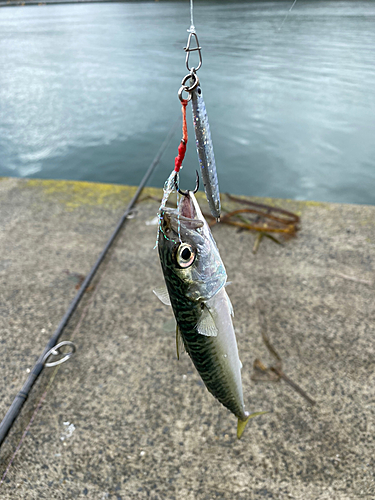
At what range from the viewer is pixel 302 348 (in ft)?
9.86

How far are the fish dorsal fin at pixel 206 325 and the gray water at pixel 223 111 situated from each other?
6.01m

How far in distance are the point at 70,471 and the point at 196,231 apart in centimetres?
209

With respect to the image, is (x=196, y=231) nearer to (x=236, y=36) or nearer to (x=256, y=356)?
(x=256, y=356)

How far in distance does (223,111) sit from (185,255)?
1106 centimetres

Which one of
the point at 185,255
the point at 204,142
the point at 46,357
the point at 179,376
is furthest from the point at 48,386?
the point at 204,142

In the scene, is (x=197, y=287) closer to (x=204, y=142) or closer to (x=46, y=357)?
(x=204, y=142)

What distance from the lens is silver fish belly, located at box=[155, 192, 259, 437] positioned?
4.05 ft

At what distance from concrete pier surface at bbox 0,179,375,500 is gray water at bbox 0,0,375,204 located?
11.2ft

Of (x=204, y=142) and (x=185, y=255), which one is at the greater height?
(x=204, y=142)

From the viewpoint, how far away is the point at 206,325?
1.37 metres

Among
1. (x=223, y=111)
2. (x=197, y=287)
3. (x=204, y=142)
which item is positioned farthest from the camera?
(x=223, y=111)

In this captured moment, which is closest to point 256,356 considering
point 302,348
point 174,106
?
point 302,348

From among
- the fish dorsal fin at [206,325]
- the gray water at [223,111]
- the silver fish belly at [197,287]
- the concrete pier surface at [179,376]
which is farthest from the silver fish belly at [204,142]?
the gray water at [223,111]

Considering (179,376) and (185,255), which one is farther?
(179,376)
